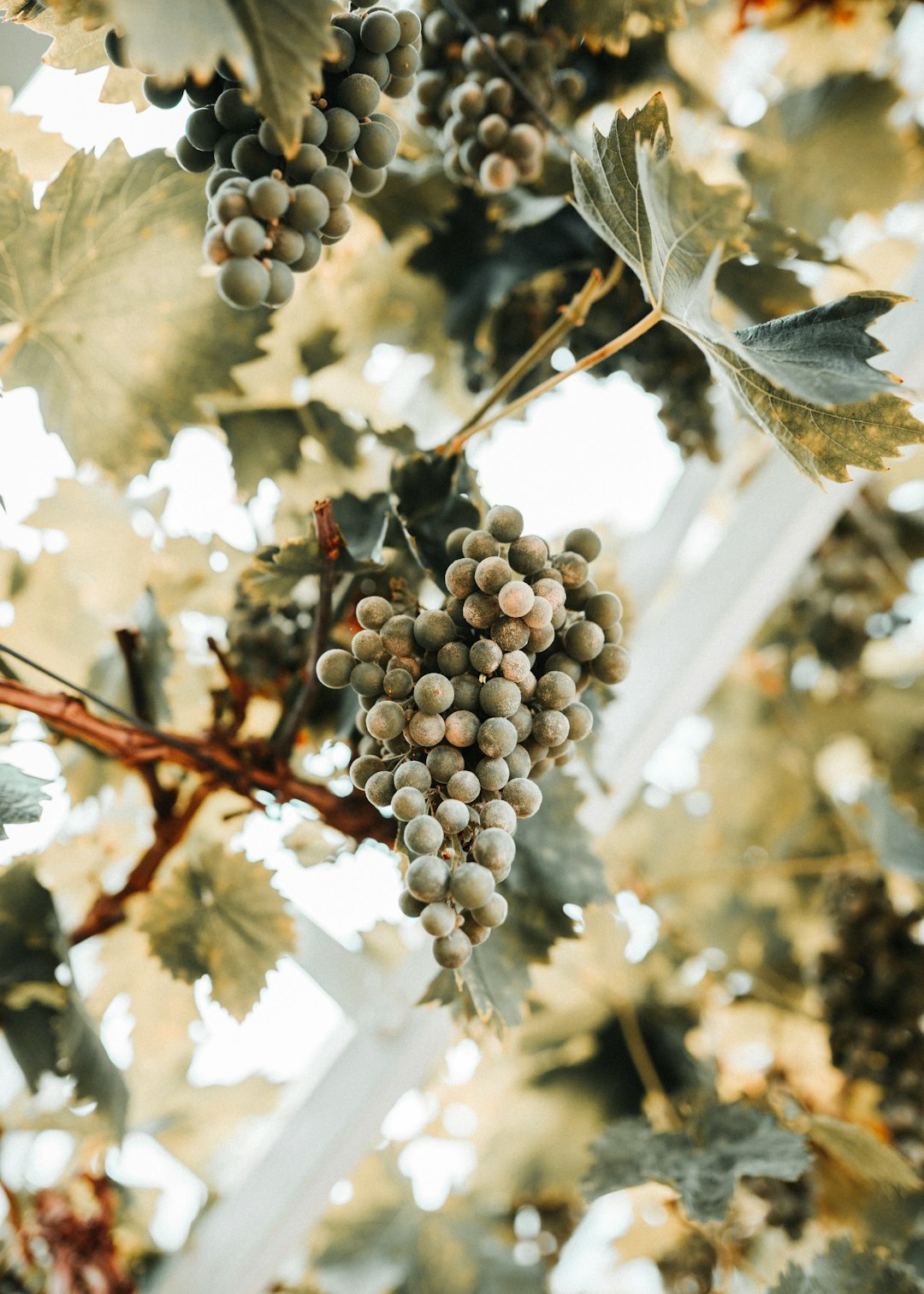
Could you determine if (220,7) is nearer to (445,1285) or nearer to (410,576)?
(410,576)

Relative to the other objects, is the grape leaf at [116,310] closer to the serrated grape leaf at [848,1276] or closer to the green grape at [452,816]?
the green grape at [452,816]

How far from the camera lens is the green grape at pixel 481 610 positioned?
1.56 feet

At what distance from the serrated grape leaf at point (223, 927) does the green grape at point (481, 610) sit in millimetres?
355

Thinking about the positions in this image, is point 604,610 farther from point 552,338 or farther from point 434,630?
point 552,338

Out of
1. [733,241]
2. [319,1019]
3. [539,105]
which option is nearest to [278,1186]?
[319,1019]

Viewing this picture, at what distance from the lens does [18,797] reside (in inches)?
20.3

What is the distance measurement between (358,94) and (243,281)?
14cm

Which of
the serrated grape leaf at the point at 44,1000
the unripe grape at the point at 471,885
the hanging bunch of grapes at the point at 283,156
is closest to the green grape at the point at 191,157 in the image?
the hanging bunch of grapes at the point at 283,156

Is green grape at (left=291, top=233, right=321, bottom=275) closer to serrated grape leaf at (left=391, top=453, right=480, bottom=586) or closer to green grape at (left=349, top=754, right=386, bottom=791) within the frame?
serrated grape leaf at (left=391, top=453, right=480, bottom=586)

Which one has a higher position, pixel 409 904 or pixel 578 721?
pixel 578 721

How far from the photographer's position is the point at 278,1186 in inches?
35.7

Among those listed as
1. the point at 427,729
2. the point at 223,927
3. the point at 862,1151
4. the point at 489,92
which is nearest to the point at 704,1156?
the point at 862,1151

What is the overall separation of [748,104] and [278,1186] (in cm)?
139

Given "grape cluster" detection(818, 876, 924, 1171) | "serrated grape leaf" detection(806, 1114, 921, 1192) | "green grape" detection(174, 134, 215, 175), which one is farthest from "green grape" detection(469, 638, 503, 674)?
"grape cluster" detection(818, 876, 924, 1171)
